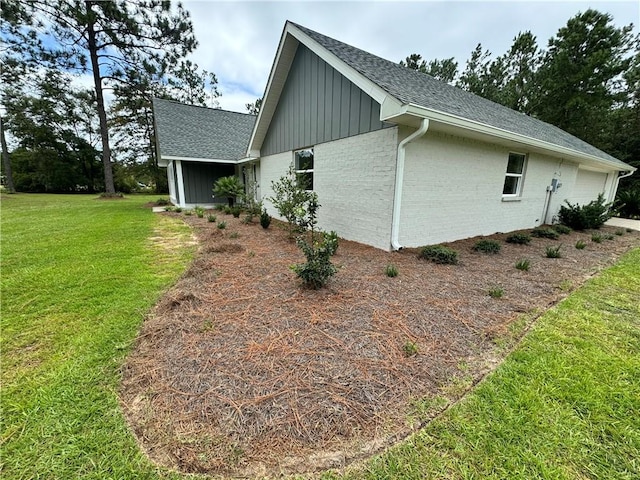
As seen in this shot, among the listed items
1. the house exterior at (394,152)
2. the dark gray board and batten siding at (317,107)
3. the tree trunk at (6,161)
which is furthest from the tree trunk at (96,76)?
the dark gray board and batten siding at (317,107)

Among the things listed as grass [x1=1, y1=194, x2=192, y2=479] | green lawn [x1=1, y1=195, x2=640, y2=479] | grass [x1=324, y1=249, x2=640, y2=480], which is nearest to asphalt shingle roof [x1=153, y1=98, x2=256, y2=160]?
grass [x1=1, y1=194, x2=192, y2=479]

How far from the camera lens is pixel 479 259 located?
5.43m

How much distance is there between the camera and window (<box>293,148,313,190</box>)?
8048 mm

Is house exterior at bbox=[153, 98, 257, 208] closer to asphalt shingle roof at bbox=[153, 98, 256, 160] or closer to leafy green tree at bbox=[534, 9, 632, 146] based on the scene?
asphalt shingle roof at bbox=[153, 98, 256, 160]

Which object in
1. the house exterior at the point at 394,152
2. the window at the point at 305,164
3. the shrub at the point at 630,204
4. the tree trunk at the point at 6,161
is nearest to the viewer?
the house exterior at the point at 394,152

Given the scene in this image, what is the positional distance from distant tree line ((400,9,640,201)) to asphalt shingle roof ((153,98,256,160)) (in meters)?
21.1

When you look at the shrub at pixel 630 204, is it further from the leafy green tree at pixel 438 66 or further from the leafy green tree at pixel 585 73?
the leafy green tree at pixel 438 66

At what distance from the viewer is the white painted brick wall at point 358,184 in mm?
5488

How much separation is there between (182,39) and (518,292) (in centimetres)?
2086

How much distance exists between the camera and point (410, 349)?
242cm

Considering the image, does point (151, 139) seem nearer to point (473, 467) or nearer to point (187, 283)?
point (187, 283)

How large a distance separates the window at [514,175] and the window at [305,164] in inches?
225

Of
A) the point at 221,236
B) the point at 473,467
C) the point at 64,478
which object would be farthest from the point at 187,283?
the point at 473,467

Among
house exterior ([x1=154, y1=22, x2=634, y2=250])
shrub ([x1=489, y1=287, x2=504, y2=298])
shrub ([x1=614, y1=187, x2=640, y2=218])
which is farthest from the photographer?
shrub ([x1=614, y1=187, x2=640, y2=218])
